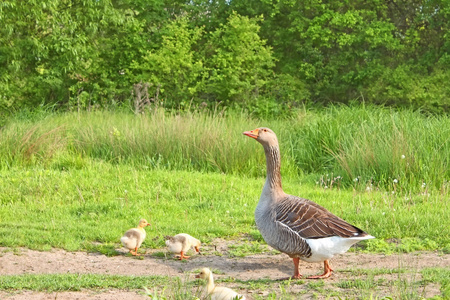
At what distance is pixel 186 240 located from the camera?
7348 millimetres

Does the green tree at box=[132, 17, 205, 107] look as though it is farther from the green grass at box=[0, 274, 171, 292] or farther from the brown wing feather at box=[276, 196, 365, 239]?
the green grass at box=[0, 274, 171, 292]

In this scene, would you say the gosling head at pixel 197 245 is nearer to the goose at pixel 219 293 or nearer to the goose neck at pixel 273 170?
the goose neck at pixel 273 170

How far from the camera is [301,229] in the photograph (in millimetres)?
6301

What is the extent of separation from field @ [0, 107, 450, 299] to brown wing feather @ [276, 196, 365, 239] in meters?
0.50

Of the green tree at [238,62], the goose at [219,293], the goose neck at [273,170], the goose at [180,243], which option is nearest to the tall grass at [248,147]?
the goose neck at [273,170]

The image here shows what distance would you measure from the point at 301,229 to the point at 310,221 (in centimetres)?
14

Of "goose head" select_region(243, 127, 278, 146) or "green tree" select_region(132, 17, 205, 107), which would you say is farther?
"green tree" select_region(132, 17, 205, 107)

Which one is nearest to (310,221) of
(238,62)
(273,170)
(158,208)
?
(273,170)

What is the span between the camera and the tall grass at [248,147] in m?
11.9

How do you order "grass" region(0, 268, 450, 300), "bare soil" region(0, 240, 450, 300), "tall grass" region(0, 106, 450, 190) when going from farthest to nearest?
"tall grass" region(0, 106, 450, 190) → "bare soil" region(0, 240, 450, 300) → "grass" region(0, 268, 450, 300)

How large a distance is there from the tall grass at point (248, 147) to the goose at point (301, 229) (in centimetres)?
509

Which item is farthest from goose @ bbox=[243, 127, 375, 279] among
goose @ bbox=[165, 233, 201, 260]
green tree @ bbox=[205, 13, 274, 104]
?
green tree @ bbox=[205, 13, 274, 104]

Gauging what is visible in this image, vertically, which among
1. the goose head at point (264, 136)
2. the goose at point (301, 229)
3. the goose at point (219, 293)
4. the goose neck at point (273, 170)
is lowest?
the goose at point (219, 293)

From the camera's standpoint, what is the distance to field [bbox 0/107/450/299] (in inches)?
242
